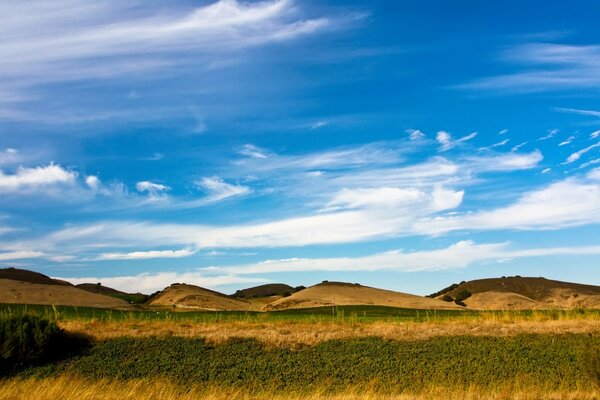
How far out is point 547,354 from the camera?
70.5ft

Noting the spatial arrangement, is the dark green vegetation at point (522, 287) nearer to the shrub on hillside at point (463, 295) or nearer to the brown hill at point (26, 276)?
the shrub on hillside at point (463, 295)

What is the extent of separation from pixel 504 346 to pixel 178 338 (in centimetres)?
1349

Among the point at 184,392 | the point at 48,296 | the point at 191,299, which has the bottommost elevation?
the point at 184,392

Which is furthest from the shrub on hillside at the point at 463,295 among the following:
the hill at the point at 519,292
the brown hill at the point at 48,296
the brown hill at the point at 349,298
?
the brown hill at the point at 48,296

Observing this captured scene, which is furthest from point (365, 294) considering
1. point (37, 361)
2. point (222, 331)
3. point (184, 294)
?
point (37, 361)

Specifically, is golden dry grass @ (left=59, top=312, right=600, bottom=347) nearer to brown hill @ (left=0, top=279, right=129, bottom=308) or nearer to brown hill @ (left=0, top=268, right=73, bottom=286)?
brown hill @ (left=0, top=279, right=129, bottom=308)

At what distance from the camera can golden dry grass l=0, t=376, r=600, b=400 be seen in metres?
14.9

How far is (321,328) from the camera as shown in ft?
84.4

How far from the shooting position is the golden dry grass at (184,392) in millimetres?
14898

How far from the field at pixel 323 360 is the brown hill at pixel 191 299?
25417mm

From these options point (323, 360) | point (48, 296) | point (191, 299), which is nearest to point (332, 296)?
point (191, 299)

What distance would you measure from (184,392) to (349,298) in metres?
40.1

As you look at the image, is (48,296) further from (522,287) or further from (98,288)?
(522,287)

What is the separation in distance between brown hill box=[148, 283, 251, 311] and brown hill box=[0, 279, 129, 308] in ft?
17.8
